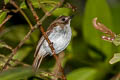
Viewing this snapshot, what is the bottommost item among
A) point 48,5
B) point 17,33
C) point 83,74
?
point 83,74

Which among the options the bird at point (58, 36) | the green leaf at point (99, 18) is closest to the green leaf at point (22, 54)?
the bird at point (58, 36)

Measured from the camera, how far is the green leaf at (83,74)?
9.21 feet

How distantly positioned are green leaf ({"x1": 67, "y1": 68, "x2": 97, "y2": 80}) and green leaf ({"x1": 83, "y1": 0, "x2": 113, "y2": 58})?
0.81 feet

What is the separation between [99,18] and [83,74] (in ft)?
2.03

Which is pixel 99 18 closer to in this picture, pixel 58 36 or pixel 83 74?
pixel 58 36

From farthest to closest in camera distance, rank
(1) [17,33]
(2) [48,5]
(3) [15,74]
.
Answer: (1) [17,33], (2) [48,5], (3) [15,74]

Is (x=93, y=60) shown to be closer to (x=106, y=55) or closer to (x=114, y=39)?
(x=106, y=55)

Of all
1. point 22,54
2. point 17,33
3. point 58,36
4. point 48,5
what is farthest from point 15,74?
point 17,33

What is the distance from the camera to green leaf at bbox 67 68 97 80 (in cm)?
281

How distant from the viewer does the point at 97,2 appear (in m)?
2.95

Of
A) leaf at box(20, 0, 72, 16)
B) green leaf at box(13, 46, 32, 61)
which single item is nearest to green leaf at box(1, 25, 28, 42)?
green leaf at box(13, 46, 32, 61)

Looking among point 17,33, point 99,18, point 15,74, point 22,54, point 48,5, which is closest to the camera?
point 15,74

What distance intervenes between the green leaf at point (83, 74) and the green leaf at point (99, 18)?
9.7 inches

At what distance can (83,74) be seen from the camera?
9.32ft
